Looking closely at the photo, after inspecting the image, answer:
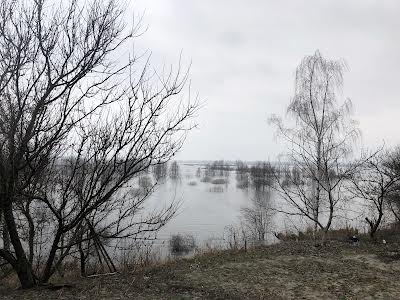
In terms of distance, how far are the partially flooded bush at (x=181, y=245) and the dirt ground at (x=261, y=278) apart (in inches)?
330

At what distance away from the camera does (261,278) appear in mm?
7027

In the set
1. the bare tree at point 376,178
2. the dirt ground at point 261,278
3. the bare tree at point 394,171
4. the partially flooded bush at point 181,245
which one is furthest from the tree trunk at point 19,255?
the partially flooded bush at point 181,245

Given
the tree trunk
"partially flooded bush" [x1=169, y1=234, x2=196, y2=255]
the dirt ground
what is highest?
the tree trunk

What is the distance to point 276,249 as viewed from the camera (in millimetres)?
9820

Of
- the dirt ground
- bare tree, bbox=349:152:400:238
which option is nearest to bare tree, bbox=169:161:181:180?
the dirt ground

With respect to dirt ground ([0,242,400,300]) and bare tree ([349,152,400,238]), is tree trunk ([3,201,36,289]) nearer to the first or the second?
dirt ground ([0,242,400,300])

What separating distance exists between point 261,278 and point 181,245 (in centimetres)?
1167

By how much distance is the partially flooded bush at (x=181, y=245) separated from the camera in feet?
57.4

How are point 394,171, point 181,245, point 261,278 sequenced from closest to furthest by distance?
point 261,278, point 394,171, point 181,245

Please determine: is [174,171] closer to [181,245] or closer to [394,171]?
[181,245]

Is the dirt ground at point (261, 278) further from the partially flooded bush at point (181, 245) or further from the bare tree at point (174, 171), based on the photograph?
the partially flooded bush at point (181, 245)

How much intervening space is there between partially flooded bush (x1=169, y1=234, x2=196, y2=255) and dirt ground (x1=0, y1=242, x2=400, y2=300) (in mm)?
8378

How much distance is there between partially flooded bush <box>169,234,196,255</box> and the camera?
57.4ft

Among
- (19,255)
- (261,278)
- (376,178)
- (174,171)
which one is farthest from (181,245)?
(174,171)
